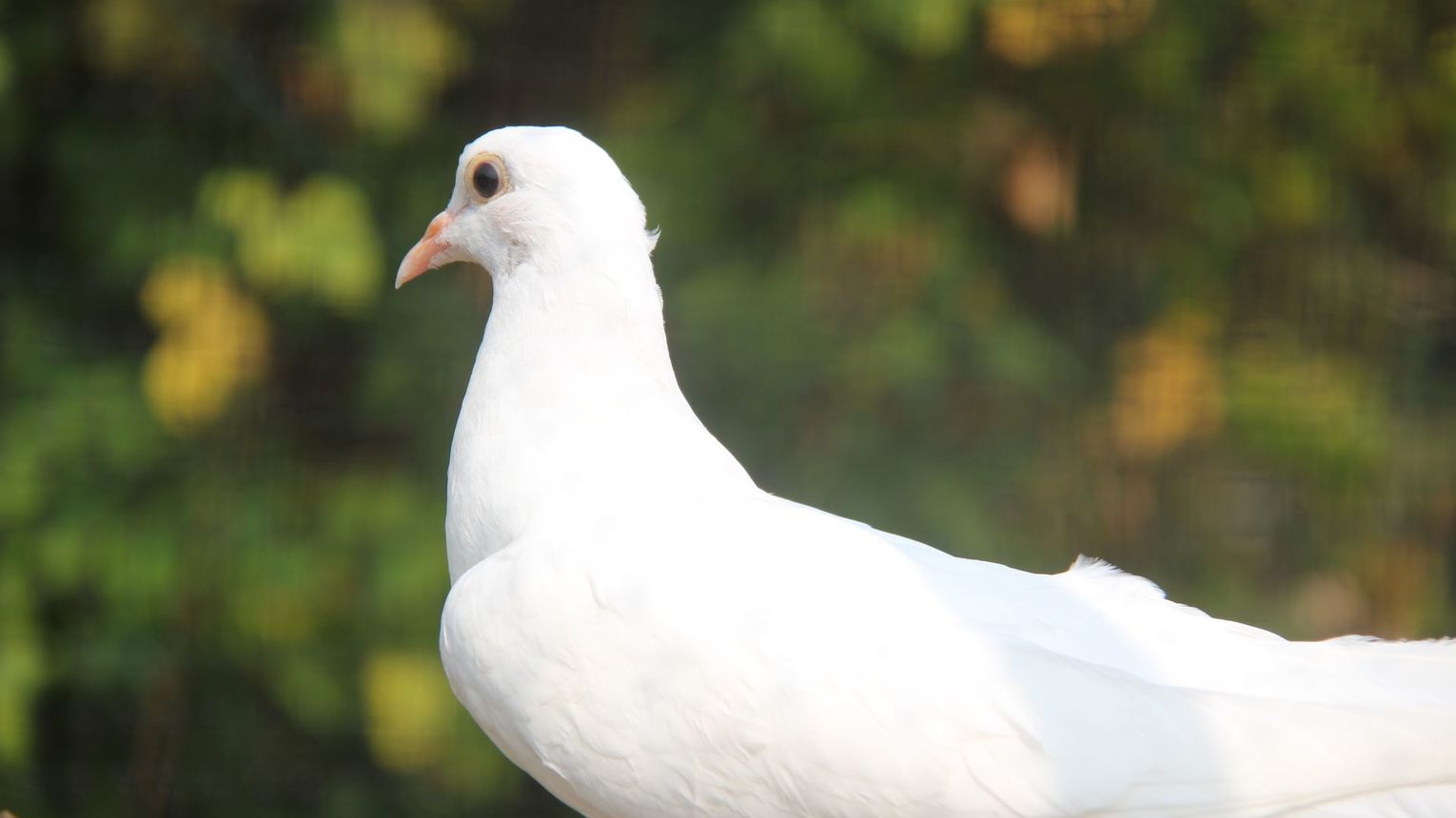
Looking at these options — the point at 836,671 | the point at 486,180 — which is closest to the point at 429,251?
the point at 486,180

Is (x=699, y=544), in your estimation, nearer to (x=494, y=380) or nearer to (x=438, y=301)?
(x=494, y=380)

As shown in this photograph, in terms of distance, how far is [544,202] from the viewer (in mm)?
1881

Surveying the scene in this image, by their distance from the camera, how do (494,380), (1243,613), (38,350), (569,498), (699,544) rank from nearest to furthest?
1. (699,544)
2. (569,498)
3. (494,380)
4. (38,350)
5. (1243,613)

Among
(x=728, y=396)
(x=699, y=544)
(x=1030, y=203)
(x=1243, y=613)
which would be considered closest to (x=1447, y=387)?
(x=1243, y=613)

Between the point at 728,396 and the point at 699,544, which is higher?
the point at 699,544

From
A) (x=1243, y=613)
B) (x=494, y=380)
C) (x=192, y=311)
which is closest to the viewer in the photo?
(x=494, y=380)

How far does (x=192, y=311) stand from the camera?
2977 millimetres

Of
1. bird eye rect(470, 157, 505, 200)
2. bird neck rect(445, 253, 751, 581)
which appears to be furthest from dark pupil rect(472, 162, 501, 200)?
bird neck rect(445, 253, 751, 581)

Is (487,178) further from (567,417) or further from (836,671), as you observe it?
(836,671)

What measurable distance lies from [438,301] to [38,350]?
3.15 feet

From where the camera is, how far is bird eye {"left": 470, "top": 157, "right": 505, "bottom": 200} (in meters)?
1.93

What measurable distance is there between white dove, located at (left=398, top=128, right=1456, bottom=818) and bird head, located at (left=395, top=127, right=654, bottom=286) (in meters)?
0.22

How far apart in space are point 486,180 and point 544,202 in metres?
0.12

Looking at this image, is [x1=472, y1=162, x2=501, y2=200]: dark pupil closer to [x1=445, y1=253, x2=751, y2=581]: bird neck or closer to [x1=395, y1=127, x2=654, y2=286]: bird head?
[x1=395, y1=127, x2=654, y2=286]: bird head
